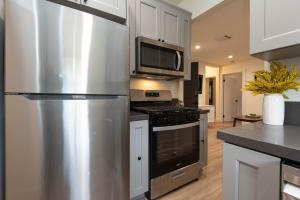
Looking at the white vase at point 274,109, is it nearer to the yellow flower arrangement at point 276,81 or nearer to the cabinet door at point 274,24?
the yellow flower arrangement at point 276,81

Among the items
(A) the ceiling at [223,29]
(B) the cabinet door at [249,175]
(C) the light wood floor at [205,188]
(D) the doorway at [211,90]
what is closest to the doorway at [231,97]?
(D) the doorway at [211,90]

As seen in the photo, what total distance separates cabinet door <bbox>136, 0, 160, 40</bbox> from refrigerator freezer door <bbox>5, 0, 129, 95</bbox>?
0.71m

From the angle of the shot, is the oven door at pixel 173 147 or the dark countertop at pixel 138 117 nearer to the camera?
the dark countertop at pixel 138 117

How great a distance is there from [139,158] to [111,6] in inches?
56.3

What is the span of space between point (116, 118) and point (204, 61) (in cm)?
557

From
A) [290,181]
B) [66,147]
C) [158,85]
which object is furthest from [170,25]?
[290,181]

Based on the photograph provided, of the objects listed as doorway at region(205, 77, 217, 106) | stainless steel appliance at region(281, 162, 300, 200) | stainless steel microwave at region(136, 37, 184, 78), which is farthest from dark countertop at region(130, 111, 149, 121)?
doorway at region(205, 77, 217, 106)

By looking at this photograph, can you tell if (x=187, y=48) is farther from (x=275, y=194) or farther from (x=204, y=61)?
(x=204, y=61)

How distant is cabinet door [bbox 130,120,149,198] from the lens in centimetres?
154

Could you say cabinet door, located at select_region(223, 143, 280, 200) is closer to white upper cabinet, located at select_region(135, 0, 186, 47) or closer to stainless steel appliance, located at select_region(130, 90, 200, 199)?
stainless steel appliance, located at select_region(130, 90, 200, 199)

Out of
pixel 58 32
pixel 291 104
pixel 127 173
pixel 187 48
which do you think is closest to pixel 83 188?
pixel 127 173

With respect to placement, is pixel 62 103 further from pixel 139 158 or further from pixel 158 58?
pixel 158 58

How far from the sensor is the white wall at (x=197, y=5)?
1989mm

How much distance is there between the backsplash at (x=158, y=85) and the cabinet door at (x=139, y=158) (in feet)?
2.28
